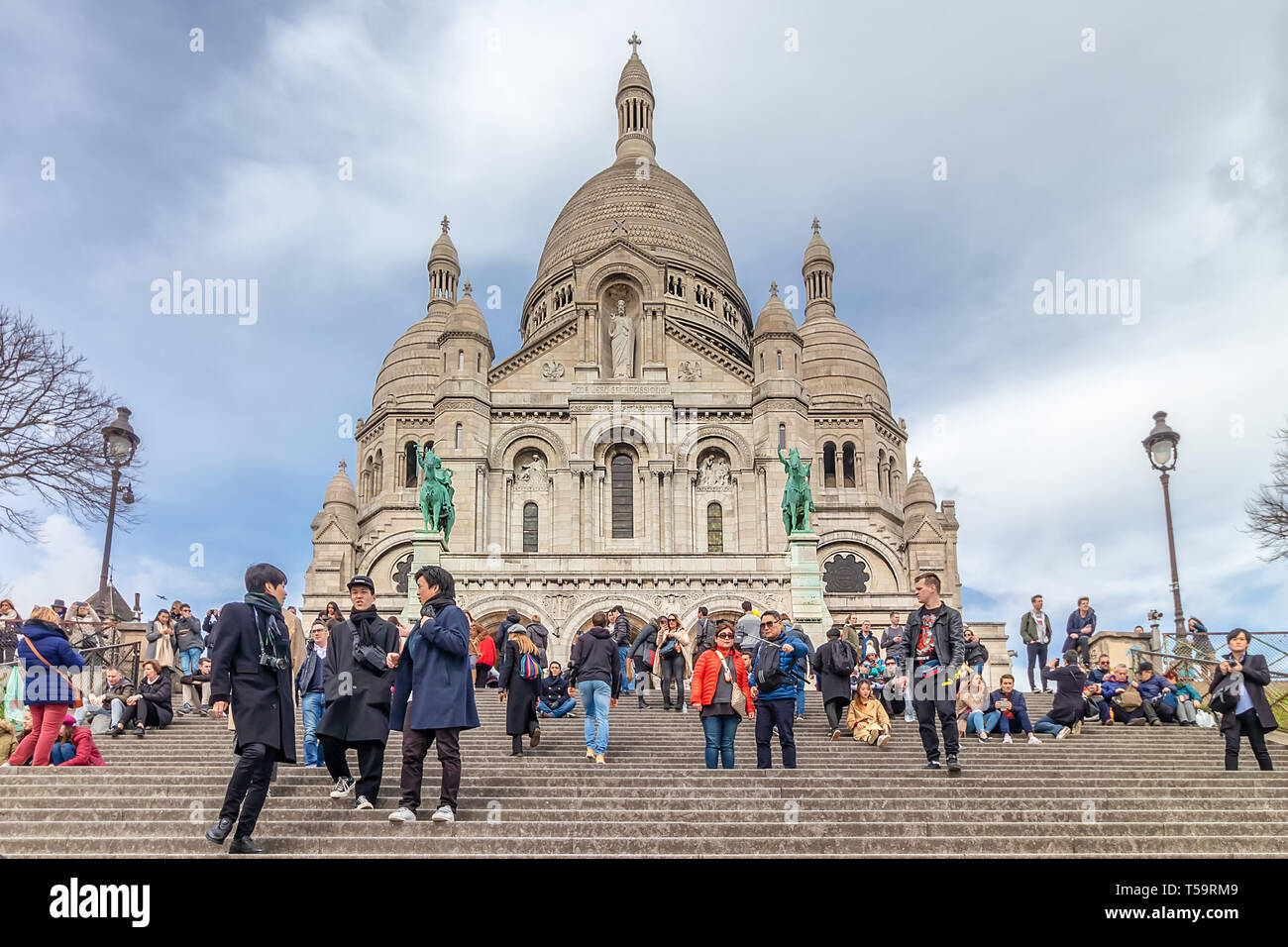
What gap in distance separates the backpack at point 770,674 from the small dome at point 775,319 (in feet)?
92.5

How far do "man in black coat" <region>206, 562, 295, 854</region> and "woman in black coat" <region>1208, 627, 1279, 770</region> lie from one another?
32.2 feet

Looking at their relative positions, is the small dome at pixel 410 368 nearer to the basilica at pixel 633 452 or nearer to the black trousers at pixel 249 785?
the basilica at pixel 633 452

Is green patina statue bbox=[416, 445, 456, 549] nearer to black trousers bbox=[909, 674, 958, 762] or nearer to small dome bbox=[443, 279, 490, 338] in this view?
small dome bbox=[443, 279, 490, 338]

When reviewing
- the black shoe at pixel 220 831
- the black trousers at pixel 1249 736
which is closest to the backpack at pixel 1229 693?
the black trousers at pixel 1249 736

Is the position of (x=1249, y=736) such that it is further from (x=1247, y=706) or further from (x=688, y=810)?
(x=688, y=810)

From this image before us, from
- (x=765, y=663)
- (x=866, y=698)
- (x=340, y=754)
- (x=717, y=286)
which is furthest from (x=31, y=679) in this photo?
(x=717, y=286)

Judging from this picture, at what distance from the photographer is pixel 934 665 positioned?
1110cm

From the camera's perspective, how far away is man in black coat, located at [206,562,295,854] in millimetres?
7691

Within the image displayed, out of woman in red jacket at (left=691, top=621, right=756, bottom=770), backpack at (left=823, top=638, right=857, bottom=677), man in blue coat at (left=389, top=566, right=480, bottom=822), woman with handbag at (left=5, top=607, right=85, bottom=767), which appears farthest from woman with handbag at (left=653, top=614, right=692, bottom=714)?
man in blue coat at (left=389, top=566, right=480, bottom=822)

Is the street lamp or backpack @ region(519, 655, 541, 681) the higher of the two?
the street lamp

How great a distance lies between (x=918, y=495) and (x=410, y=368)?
22824 millimetres

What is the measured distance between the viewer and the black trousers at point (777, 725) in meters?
11.8

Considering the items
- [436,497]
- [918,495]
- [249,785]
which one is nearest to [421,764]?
[249,785]
